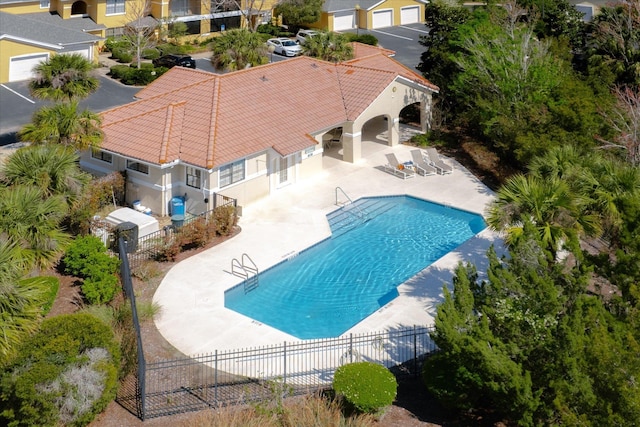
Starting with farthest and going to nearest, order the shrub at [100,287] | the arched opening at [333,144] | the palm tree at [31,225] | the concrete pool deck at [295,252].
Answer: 1. the arched opening at [333,144]
2. the shrub at [100,287]
3. the concrete pool deck at [295,252]
4. the palm tree at [31,225]

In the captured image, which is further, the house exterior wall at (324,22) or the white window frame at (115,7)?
the house exterior wall at (324,22)

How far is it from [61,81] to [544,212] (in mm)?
21310

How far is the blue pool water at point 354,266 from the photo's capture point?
2661 centimetres

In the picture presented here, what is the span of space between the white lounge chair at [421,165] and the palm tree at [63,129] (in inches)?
574

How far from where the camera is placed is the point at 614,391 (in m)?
16.7

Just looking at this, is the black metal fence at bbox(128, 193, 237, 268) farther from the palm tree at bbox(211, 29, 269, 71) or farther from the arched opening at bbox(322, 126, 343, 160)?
the palm tree at bbox(211, 29, 269, 71)

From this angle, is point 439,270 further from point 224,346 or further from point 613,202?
point 224,346

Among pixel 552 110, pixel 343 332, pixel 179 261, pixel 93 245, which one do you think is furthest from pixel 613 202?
pixel 93 245

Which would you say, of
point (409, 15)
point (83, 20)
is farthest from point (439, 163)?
point (409, 15)

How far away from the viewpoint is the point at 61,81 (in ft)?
116

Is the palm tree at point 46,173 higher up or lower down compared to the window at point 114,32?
lower down

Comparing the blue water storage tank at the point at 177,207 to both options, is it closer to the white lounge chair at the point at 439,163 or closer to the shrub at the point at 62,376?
the shrub at the point at 62,376

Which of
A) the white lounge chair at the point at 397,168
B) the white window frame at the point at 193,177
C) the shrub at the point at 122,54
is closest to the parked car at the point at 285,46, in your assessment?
the shrub at the point at 122,54

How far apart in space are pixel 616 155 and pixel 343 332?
1518cm
